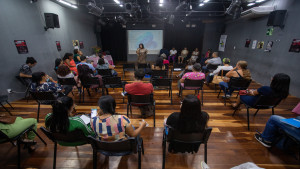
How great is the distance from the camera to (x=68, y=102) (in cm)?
160

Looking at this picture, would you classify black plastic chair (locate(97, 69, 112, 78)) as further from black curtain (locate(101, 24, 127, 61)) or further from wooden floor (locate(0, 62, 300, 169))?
black curtain (locate(101, 24, 127, 61))

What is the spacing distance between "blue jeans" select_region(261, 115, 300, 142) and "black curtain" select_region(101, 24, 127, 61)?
32.6ft

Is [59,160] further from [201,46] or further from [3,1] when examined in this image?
[201,46]

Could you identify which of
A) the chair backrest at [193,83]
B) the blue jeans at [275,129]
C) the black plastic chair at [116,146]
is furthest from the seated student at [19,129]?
the blue jeans at [275,129]

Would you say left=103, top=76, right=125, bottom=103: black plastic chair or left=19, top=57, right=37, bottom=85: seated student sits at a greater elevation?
left=19, top=57, right=37, bottom=85: seated student

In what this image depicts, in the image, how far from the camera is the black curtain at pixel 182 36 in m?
9.89

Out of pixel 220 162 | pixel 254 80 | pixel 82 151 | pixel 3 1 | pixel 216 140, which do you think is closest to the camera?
pixel 220 162

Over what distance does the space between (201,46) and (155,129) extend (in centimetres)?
926

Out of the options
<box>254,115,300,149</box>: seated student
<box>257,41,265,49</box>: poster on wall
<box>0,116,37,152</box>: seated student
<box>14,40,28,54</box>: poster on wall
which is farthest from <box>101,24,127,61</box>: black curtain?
<box>254,115,300,149</box>: seated student

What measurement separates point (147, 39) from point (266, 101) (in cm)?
874

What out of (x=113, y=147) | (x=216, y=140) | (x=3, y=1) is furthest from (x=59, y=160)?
(x=3, y=1)

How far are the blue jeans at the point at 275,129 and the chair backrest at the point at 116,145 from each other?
7.03 feet

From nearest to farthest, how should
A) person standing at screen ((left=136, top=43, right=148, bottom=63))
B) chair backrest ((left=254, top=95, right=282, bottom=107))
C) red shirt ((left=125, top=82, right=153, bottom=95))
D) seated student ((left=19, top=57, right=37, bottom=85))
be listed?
chair backrest ((left=254, top=95, right=282, bottom=107)) < red shirt ((left=125, top=82, right=153, bottom=95)) < seated student ((left=19, top=57, right=37, bottom=85)) < person standing at screen ((left=136, top=43, right=148, bottom=63))

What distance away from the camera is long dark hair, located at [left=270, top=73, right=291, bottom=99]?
214 centimetres
